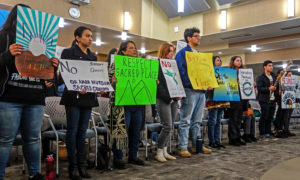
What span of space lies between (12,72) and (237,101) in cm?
374

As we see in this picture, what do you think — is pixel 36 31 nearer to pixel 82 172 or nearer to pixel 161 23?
pixel 82 172

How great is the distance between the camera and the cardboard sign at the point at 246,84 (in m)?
4.96

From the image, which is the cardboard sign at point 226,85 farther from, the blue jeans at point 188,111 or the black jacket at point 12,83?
the black jacket at point 12,83

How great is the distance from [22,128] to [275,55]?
1327 cm

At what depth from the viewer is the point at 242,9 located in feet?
36.1

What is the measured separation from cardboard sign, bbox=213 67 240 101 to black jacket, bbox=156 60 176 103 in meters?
1.13

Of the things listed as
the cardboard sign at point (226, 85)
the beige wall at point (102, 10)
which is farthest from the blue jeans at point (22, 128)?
the beige wall at point (102, 10)

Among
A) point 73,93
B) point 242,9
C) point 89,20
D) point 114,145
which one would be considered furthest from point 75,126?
point 242,9

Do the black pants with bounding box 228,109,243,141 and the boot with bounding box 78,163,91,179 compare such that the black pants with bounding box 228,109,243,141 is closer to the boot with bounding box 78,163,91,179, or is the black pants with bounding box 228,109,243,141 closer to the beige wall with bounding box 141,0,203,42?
the boot with bounding box 78,163,91,179

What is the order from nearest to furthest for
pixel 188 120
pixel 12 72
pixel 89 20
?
pixel 12 72 → pixel 188 120 → pixel 89 20

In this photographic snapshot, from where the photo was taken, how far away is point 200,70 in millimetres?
3910

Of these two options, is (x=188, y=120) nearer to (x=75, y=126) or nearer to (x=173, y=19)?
(x=75, y=126)

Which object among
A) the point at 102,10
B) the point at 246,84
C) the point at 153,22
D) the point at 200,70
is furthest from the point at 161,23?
the point at 200,70

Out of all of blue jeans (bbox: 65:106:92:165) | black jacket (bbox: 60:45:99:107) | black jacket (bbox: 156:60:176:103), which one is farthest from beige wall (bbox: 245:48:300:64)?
blue jeans (bbox: 65:106:92:165)
